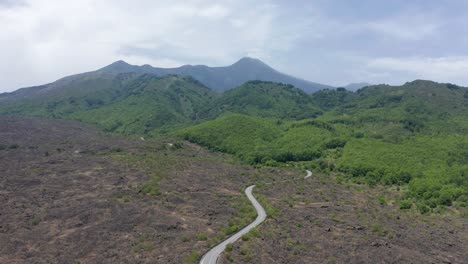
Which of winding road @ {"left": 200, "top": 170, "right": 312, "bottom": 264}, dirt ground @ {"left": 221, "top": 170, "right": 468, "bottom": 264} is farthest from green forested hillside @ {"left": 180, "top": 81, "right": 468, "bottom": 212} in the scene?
winding road @ {"left": 200, "top": 170, "right": 312, "bottom": 264}

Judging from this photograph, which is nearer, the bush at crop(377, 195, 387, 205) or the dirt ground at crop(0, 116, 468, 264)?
the dirt ground at crop(0, 116, 468, 264)

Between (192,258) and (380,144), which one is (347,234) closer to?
(192,258)

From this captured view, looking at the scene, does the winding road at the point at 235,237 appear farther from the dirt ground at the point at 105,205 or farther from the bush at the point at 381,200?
the bush at the point at 381,200

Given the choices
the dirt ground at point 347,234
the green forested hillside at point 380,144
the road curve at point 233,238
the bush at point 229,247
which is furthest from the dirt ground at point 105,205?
the green forested hillside at point 380,144

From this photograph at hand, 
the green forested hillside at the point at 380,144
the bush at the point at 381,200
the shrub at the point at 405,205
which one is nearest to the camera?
the shrub at the point at 405,205

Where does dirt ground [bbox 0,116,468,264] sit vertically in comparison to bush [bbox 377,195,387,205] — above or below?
above

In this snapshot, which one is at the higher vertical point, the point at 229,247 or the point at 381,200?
the point at 229,247

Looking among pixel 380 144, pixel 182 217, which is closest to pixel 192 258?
pixel 182 217

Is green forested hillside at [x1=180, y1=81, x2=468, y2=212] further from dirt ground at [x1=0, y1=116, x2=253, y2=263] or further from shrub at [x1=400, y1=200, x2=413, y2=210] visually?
dirt ground at [x1=0, y1=116, x2=253, y2=263]

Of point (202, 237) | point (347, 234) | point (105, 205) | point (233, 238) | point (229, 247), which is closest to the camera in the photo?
point (229, 247)
